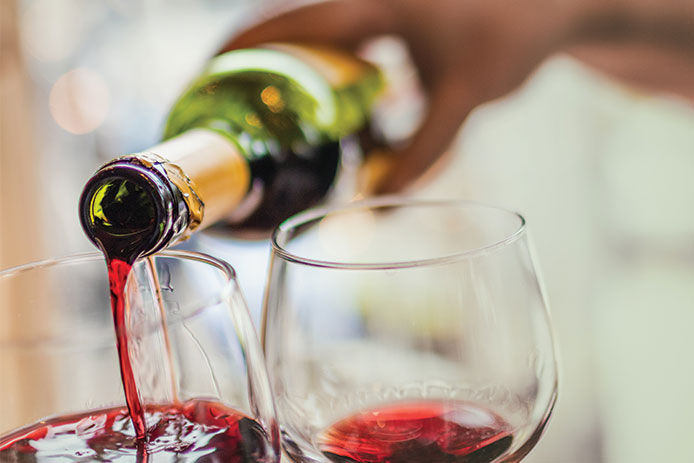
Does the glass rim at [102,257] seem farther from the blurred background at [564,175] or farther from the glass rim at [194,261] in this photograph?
the blurred background at [564,175]

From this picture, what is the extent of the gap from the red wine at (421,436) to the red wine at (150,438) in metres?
0.04

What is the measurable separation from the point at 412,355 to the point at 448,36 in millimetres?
497

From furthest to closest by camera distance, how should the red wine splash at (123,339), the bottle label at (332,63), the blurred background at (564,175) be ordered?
the blurred background at (564,175)
the bottle label at (332,63)
the red wine splash at (123,339)

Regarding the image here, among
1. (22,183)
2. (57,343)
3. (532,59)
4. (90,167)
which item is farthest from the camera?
(90,167)

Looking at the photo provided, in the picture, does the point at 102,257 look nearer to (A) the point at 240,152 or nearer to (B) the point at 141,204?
(B) the point at 141,204

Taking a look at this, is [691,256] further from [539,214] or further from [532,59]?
[532,59]

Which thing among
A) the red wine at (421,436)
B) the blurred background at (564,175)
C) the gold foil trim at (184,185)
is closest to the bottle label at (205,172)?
the gold foil trim at (184,185)

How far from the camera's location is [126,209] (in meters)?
0.36

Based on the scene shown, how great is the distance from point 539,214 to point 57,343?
1.65m

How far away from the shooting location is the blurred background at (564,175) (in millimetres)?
1564

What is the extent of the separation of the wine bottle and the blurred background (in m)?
0.77

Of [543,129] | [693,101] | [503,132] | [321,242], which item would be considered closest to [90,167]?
[503,132]

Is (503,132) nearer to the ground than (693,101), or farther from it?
nearer to the ground

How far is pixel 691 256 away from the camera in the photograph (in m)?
1.73
